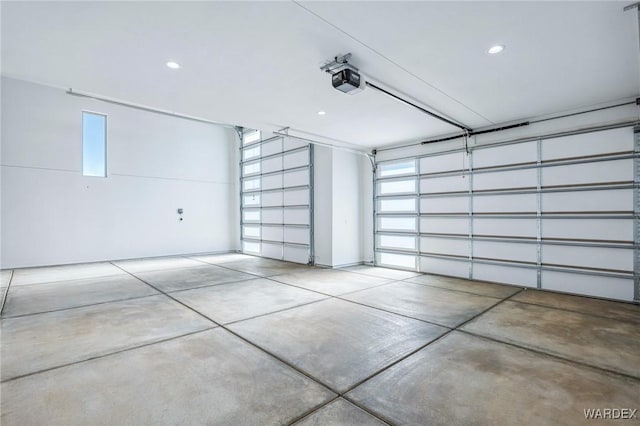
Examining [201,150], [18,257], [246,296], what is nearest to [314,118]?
[246,296]

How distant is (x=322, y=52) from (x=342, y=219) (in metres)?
4.80

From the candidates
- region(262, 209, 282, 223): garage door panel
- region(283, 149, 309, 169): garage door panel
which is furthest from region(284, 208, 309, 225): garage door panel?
region(283, 149, 309, 169): garage door panel

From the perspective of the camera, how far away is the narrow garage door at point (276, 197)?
8.21m

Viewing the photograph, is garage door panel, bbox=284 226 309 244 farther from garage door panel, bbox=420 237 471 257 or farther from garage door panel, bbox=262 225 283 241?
garage door panel, bbox=420 237 471 257

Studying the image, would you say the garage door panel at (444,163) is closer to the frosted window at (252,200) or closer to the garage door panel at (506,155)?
the garage door panel at (506,155)

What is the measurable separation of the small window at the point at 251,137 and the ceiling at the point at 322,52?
5.20m

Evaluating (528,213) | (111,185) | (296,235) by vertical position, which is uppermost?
(111,185)

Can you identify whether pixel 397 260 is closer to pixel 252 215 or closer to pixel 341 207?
pixel 341 207

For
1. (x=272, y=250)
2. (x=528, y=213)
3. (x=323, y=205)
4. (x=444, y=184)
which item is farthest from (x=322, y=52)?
(x=272, y=250)

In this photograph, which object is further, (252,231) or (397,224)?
(252,231)

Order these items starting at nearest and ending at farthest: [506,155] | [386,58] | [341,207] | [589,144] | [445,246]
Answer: [386,58] → [589,144] → [506,155] → [445,246] → [341,207]

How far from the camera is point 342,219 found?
755 centimetres

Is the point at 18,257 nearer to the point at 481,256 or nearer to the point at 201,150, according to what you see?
the point at 201,150

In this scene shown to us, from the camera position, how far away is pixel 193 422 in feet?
6.21
